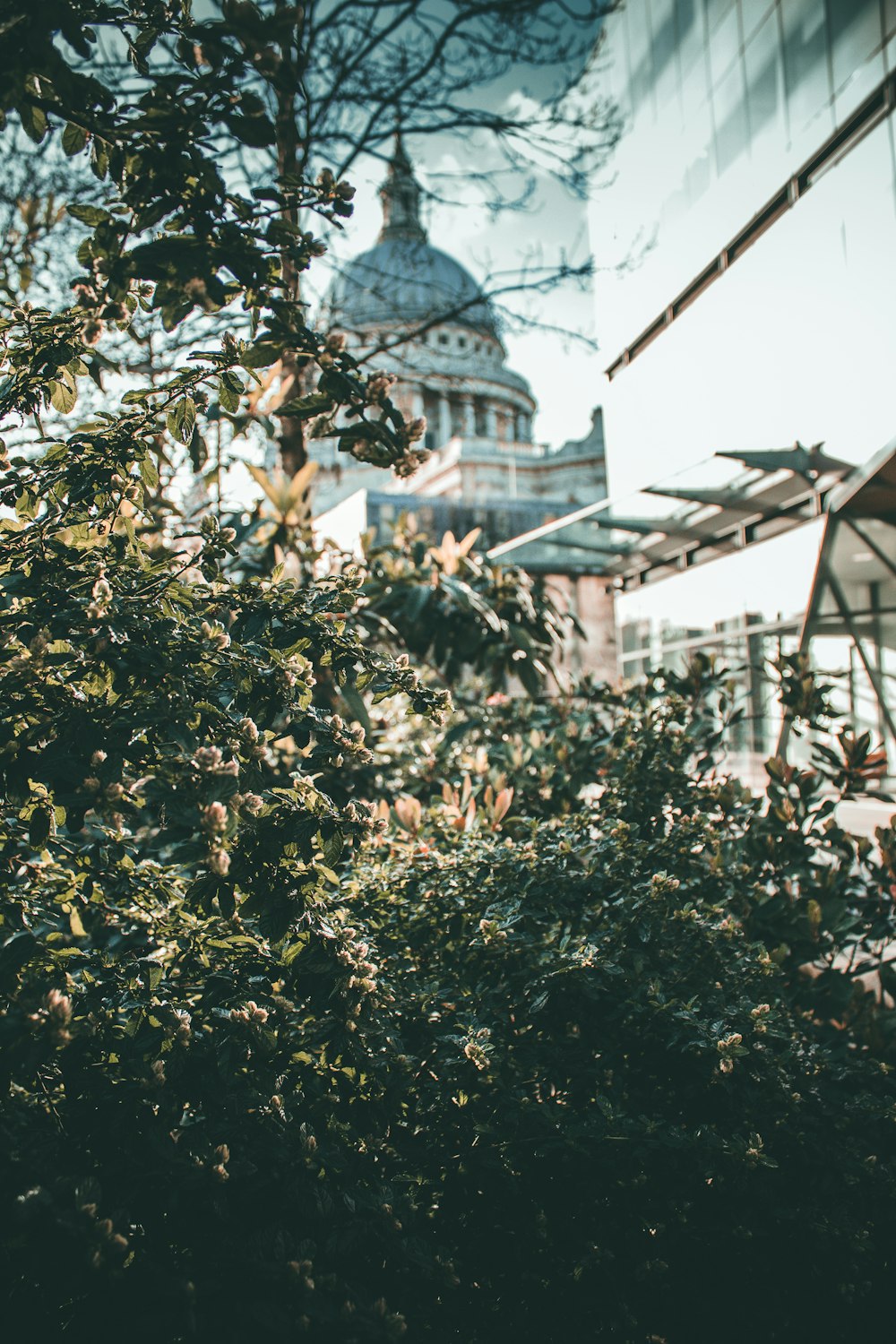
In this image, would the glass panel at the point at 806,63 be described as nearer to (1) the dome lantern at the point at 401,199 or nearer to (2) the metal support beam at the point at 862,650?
(2) the metal support beam at the point at 862,650

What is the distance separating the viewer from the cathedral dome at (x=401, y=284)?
5953 millimetres

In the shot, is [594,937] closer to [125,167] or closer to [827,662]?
[125,167]

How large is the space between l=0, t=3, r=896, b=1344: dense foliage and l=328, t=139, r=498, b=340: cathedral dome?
4122mm

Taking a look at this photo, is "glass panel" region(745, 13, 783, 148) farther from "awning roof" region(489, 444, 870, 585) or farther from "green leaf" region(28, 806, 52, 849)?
"green leaf" region(28, 806, 52, 849)

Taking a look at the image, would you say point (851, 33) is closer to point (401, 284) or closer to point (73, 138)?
point (401, 284)

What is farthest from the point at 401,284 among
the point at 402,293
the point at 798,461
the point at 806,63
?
the point at 806,63

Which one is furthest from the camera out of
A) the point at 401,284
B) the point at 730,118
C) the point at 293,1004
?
the point at 730,118

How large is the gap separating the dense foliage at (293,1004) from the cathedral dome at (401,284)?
4122mm

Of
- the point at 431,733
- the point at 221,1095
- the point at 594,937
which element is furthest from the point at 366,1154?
the point at 431,733

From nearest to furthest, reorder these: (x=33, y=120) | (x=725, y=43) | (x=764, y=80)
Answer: (x=33, y=120), (x=764, y=80), (x=725, y=43)


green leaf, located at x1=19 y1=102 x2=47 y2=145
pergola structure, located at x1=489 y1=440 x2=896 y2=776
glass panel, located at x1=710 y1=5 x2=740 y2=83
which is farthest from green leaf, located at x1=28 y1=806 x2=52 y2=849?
glass panel, located at x1=710 y1=5 x2=740 y2=83

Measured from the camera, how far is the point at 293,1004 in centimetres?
172

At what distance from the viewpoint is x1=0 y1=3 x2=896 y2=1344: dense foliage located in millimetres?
1324

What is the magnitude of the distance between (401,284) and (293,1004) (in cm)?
603
